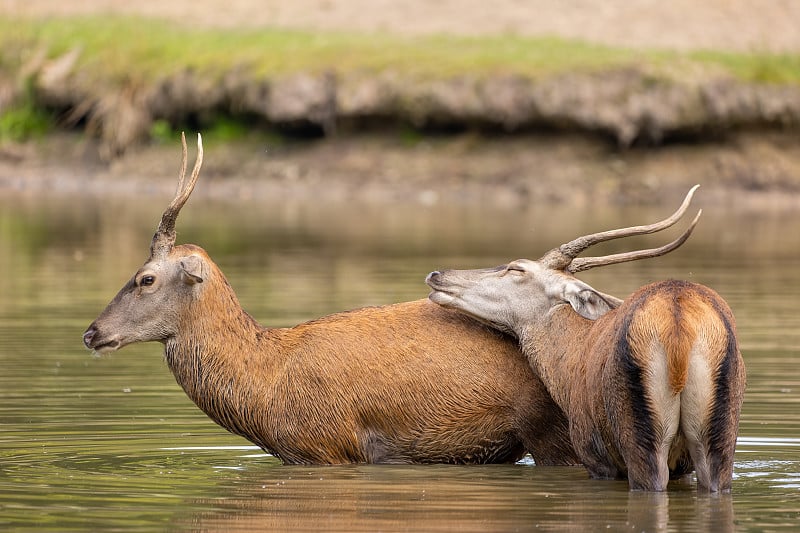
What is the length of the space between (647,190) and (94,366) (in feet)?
58.1

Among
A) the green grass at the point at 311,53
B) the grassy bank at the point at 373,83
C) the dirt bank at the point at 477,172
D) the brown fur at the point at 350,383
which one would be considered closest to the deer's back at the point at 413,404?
the brown fur at the point at 350,383

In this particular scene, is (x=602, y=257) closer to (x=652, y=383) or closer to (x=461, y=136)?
(x=652, y=383)

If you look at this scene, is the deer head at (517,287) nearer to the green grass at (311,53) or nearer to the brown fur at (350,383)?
the brown fur at (350,383)

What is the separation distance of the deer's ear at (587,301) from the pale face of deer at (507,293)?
4.3 inches

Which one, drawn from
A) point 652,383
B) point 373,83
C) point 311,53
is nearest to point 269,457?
point 652,383

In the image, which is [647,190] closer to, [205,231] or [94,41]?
[205,231]

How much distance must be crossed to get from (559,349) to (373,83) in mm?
22165

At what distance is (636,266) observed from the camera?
22.2 m

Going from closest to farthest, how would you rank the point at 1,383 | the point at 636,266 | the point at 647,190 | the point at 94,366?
1. the point at 1,383
2. the point at 94,366
3. the point at 636,266
4. the point at 647,190

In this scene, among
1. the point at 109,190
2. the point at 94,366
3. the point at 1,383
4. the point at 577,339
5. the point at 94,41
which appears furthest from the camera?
the point at 94,41

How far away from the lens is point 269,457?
35.1 ft

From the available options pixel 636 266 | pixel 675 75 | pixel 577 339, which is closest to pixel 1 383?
pixel 577 339

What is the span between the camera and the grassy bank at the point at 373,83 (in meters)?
30.6

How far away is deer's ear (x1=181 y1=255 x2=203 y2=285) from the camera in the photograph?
33.6 feet
